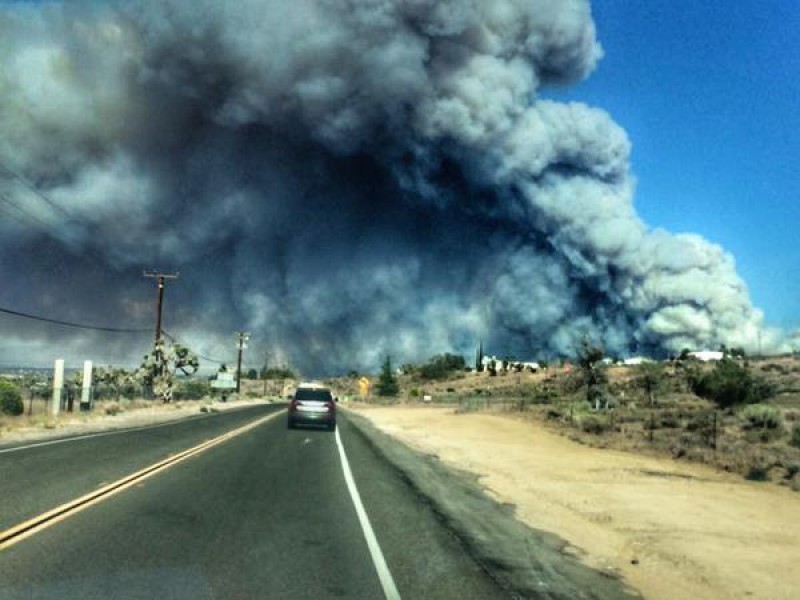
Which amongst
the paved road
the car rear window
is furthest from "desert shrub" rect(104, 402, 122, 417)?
the paved road

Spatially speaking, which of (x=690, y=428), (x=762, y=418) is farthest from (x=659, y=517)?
(x=762, y=418)

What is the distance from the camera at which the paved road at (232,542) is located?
7.18 meters

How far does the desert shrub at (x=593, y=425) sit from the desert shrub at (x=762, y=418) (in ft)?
17.4

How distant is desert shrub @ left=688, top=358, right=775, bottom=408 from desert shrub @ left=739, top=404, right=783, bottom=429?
985 cm

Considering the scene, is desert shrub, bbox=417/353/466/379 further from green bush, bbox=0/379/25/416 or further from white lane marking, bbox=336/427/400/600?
white lane marking, bbox=336/427/400/600

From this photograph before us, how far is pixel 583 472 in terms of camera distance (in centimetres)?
2003

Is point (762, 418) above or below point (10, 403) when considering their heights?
above

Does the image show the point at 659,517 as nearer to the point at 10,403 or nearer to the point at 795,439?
the point at 795,439

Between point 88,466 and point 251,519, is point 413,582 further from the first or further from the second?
point 88,466

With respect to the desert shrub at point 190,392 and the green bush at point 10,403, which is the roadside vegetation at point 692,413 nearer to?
the green bush at point 10,403

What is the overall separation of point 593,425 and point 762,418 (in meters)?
6.73

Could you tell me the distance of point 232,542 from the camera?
928 centimetres

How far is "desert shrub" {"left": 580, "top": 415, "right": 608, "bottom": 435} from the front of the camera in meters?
32.8

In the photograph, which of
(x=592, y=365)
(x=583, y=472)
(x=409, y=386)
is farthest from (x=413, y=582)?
(x=409, y=386)
